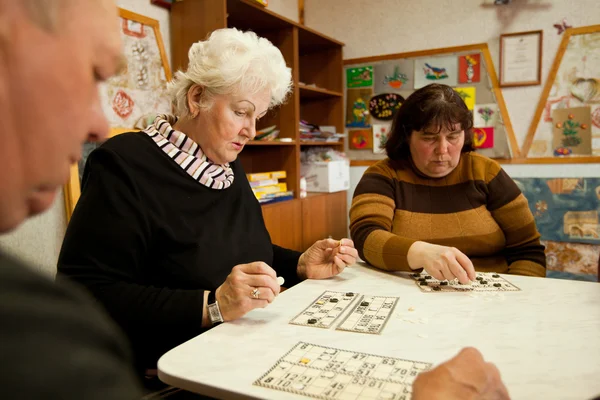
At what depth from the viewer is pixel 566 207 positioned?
290cm

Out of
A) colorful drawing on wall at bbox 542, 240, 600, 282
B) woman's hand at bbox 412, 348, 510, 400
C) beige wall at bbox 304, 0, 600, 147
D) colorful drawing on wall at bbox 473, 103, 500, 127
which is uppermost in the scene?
beige wall at bbox 304, 0, 600, 147

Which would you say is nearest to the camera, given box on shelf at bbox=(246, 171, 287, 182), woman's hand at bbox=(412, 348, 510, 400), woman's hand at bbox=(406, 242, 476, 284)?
woman's hand at bbox=(412, 348, 510, 400)

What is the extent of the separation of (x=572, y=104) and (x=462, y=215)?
5.82 ft

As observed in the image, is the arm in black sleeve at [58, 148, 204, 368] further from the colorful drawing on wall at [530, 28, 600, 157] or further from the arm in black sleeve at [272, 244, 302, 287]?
the colorful drawing on wall at [530, 28, 600, 157]

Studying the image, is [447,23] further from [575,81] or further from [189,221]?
[189,221]

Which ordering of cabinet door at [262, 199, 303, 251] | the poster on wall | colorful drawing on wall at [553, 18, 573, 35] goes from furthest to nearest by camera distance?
the poster on wall < colorful drawing on wall at [553, 18, 573, 35] < cabinet door at [262, 199, 303, 251]

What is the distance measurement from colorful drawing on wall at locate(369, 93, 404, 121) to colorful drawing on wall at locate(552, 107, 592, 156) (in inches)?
41.9

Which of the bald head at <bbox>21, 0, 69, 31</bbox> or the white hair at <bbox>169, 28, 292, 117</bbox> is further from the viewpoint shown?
the white hair at <bbox>169, 28, 292, 117</bbox>

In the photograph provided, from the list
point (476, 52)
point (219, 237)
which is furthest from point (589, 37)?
point (219, 237)

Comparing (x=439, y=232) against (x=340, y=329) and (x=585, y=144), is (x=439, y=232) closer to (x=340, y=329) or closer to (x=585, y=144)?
(x=340, y=329)

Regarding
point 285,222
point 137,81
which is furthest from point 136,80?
point 285,222

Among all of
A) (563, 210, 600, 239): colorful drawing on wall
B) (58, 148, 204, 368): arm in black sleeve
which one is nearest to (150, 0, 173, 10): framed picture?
(58, 148, 204, 368): arm in black sleeve

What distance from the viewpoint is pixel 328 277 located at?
4.54ft

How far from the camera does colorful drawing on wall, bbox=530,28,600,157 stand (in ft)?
9.11
